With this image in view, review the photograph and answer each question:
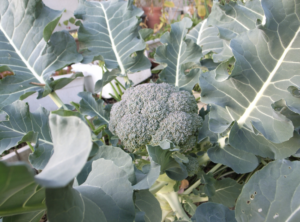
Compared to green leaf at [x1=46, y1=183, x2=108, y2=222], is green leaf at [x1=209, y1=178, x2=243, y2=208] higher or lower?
green leaf at [x1=46, y1=183, x2=108, y2=222]

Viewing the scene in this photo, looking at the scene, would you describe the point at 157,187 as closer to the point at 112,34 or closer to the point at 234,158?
the point at 234,158

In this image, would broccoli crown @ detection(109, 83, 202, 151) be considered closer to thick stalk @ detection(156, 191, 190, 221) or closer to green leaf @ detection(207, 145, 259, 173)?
green leaf @ detection(207, 145, 259, 173)

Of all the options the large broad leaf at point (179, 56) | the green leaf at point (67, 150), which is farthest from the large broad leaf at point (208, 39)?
the green leaf at point (67, 150)

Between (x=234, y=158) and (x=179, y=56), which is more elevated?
(x=179, y=56)

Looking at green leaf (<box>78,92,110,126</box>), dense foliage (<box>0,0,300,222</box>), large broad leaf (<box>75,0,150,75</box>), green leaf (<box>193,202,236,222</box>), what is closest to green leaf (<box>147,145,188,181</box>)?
dense foliage (<box>0,0,300,222</box>)

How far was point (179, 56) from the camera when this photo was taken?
906 millimetres

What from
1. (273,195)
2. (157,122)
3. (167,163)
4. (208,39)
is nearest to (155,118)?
(157,122)

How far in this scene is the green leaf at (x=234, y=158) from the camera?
2.14 feet

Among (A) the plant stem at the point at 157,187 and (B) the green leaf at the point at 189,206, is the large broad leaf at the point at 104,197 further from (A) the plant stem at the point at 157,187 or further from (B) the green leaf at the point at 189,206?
(B) the green leaf at the point at 189,206

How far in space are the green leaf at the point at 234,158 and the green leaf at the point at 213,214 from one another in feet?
0.48

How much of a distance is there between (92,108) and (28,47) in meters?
0.37

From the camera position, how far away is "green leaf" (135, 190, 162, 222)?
61cm

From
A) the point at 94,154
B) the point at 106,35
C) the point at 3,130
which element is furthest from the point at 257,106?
the point at 3,130

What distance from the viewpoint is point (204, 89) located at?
63 cm
